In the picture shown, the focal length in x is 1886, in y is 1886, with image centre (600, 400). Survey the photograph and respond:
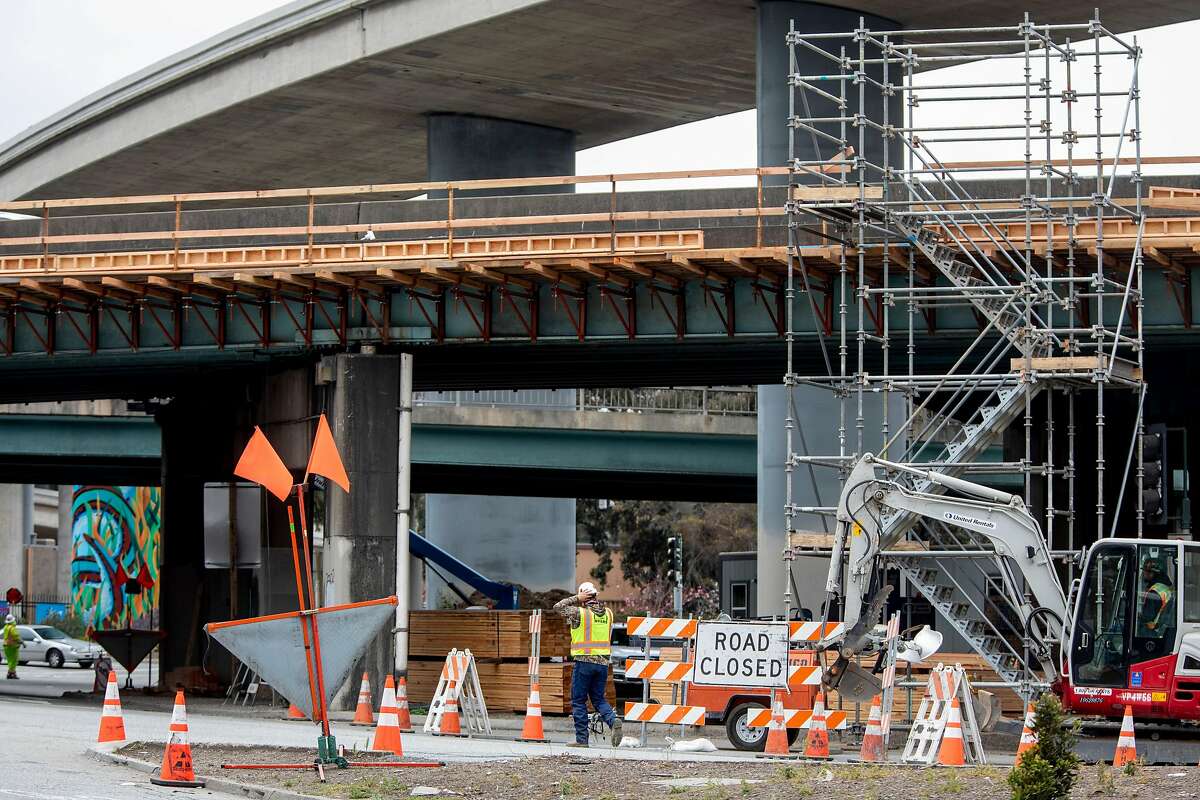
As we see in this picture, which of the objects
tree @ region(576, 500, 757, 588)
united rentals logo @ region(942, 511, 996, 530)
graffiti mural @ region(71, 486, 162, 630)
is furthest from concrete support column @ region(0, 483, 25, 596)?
united rentals logo @ region(942, 511, 996, 530)

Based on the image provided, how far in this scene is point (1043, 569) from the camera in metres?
22.8

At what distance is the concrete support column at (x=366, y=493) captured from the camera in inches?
1217

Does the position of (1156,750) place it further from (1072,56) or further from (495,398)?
(495,398)

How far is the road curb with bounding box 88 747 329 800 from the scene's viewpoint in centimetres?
1510

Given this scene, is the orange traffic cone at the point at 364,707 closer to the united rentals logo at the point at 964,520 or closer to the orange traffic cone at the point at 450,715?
the orange traffic cone at the point at 450,715

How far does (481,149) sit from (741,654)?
92.0 feet

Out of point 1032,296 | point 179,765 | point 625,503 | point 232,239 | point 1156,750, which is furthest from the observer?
point 625,503

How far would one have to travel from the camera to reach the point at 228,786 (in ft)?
52.2

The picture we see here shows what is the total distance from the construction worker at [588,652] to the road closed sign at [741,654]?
55.6 inches

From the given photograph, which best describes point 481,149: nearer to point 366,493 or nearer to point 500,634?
point 366,493

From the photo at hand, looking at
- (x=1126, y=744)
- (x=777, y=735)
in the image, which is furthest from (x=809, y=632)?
(x=1126, y=744)

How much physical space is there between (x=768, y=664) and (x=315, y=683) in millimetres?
7223

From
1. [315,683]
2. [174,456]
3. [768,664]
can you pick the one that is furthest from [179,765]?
[174,456]

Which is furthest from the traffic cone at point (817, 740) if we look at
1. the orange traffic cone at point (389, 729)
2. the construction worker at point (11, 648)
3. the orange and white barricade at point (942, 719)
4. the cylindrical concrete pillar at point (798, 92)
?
the construction worker at point (11, 648)
